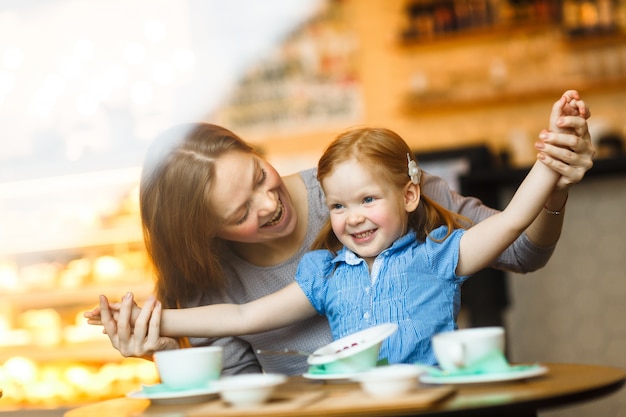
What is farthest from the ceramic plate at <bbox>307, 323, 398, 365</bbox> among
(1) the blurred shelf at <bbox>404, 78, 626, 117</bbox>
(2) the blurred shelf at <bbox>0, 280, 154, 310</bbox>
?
(1) the blurred shelf at <bbox>404, 78, 626, 117</bbox>

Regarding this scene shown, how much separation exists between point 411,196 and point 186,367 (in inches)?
23.2

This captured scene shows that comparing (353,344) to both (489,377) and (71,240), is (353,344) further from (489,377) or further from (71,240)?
(71,240)

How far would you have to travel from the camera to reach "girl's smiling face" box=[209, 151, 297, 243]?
1.69 meters

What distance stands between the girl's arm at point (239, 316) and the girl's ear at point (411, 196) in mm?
249

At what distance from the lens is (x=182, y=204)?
1712 mm

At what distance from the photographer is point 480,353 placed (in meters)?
1.11

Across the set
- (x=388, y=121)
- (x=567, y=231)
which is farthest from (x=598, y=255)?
(x=388, y=121)

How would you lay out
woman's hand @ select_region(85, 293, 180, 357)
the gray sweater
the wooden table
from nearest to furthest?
the wooden table
woman's hand @ select_region(85, 293, 180, 357)
the gray sweater

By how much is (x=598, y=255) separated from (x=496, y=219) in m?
2.33

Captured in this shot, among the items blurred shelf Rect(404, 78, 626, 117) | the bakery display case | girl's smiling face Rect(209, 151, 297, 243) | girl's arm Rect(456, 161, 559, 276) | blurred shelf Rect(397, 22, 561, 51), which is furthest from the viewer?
blurred shelf Rect(397, 22, 561, 51)

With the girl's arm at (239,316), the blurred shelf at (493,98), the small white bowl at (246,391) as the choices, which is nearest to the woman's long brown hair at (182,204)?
the girl's arm at (239,316)

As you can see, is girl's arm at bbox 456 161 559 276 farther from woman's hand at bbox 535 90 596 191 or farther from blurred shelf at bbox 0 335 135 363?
blurred shelf at bbox 0 335 135 363

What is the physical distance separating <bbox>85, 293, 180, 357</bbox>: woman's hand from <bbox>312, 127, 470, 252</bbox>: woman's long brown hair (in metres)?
Answer: 0.39

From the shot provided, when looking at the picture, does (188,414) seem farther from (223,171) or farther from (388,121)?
(388,121)
